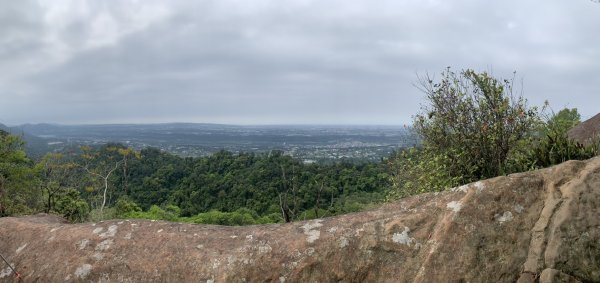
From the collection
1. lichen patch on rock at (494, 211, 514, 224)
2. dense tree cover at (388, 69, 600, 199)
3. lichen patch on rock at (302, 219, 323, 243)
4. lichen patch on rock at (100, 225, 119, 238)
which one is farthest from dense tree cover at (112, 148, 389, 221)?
lichen patch on rock at (494, 211, 514, 224)

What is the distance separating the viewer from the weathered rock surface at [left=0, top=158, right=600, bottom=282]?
5.74 metres

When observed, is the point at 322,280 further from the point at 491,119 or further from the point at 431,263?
the point at 491,119

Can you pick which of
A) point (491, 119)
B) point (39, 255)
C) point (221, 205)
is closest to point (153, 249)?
point (39, 255)

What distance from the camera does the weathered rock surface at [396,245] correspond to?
5.74m

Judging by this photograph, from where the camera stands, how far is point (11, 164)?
41.2 m

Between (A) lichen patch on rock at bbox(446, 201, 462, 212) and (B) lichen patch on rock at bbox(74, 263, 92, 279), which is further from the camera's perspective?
(B) lichen patch on rock at bbox(74, 263, 92, 279)

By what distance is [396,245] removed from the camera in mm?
6320

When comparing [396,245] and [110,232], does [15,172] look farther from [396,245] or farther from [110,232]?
[396,245]

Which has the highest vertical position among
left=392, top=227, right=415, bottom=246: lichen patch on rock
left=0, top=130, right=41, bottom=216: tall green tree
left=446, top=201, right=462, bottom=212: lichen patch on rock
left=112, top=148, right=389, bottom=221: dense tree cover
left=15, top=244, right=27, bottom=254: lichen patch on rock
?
left=446, top=201, right=462, bottom=212: lichen patch on rock

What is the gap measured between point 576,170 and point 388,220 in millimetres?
3099

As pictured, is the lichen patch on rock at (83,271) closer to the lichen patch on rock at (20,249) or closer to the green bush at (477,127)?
the lichen patch on rock at (20,249)

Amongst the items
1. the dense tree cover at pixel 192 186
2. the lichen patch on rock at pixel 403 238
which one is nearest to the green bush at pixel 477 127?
the lichen patch on rock at pixel 403 238

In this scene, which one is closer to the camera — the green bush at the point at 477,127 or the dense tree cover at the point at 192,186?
the green bush at the point at 477,127

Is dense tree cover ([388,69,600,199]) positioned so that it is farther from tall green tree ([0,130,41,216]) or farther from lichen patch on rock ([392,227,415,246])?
tall green tree ([0,130,41,216])
